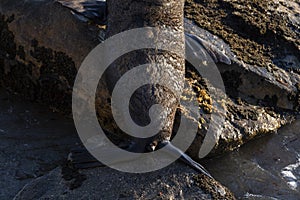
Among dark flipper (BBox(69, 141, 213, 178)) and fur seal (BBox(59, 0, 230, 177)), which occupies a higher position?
fur seal (BBox(59, 0, 230, 177))

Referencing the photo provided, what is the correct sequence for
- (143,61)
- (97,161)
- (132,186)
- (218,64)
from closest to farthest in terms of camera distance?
(132,186) → (97,161) → (143,61) → (218,64)

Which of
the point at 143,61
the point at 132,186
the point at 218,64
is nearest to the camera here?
the point at 132,186

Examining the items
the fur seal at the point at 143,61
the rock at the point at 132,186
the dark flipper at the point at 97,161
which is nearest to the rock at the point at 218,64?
the fur seal at the point at 143,61

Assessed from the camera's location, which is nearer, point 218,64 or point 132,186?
point 132,186

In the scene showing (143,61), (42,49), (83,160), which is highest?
(143,61)

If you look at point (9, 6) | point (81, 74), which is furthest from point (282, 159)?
point (9, 6)

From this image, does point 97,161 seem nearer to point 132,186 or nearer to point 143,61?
point 132,186

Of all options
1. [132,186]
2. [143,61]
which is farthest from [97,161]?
[143,61]

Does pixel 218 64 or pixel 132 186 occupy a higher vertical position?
pixel 218 64

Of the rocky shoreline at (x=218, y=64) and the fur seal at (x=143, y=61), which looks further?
the rocky shoreline at (x=218, y=64)

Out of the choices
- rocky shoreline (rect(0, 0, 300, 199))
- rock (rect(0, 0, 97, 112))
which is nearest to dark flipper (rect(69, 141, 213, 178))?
rocky shoreline (rect(0, 0, 300, 199))

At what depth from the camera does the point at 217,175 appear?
4.84 metres

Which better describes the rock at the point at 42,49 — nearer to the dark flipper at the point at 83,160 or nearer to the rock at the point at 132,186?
the dark flipper at the point at 83,160

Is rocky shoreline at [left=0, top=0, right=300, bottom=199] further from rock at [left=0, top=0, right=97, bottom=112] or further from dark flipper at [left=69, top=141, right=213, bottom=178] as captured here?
dark flipper at [left=69, top=141, right=213, bottom=178]
